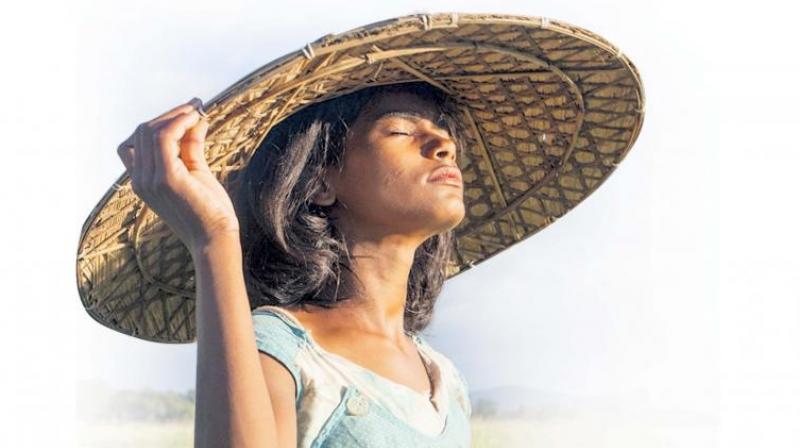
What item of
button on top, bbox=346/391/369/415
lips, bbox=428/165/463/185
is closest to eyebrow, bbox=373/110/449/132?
lips, bbox=428/165/463/185

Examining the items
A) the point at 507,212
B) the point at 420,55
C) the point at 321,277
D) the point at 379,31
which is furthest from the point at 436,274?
the point at 379,31

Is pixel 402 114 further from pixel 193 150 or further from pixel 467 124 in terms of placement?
pixel 193 150

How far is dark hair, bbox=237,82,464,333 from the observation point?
209cm

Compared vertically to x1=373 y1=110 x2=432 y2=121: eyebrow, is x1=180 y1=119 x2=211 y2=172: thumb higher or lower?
lower

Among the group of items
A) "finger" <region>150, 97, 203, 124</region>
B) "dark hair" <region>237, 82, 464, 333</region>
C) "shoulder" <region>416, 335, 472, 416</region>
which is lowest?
"shoulder" <region>416, 335, 472, 416</region>

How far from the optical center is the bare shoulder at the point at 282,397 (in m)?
1.75

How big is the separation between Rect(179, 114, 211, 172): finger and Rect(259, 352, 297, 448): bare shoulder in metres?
0.31

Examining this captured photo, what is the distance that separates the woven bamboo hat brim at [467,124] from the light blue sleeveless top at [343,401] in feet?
1.09

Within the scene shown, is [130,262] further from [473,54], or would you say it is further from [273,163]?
[473,54]

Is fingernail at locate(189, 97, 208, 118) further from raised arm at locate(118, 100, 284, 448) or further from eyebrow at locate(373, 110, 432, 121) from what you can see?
eyebrow at locate(373, 110, 432, 121)

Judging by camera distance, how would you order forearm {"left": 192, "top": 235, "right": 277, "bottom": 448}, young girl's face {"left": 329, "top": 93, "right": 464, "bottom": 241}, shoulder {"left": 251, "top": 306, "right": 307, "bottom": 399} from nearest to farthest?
forearm {"left": 192, "top": 235, "right": 277, "bottom": 448} → shoulder {"left": 251, "top": 306, "right": 307, "bottom": 399} → young girl's face {"left": 329, "top": 93, "right": 464, "bottom": 241}

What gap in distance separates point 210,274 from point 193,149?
0.19 metres

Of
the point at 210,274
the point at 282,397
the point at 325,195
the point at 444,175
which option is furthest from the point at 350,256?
the point at 210,274

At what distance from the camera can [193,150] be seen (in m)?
1.72
